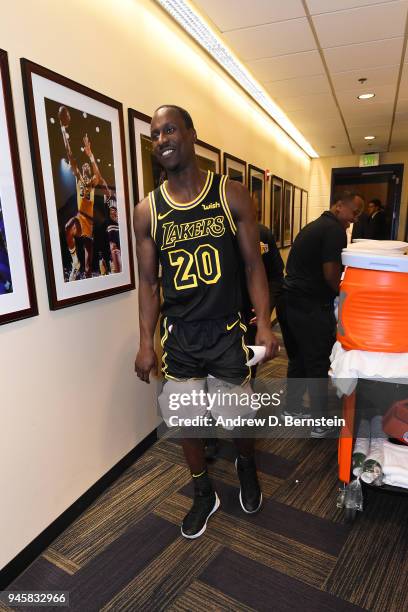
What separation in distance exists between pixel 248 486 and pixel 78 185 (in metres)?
1.57

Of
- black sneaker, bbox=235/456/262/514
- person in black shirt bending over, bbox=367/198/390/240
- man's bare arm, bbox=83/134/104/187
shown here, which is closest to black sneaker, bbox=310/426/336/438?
black sneaker, bbox=235/456/262/514

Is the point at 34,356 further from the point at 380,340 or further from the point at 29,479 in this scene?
the point at 380,340

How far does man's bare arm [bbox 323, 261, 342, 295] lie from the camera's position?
2.14 m

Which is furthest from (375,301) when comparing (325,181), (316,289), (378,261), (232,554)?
(325,181)

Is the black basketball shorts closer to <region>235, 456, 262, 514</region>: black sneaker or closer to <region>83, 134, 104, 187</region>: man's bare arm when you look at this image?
<region>235, 456, 262, 514</region>: black sneaker

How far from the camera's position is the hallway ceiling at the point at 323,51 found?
7.34 feet

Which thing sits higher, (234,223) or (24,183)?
(24,183)

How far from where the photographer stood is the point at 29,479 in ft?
4.99

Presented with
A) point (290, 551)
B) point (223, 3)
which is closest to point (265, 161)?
point (223, 3)

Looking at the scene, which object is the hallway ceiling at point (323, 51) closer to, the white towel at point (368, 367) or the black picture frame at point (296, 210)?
the black picture frame at point (296, 210)

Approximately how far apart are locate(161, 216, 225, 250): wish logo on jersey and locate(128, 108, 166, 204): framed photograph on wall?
74 cm

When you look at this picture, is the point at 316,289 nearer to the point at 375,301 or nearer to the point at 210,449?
the point at 375,301

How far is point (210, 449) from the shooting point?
88.0 inches

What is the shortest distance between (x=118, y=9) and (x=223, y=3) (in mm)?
652
